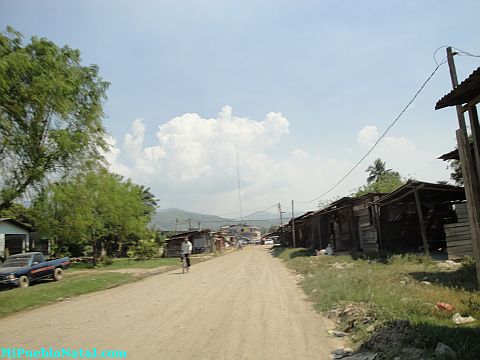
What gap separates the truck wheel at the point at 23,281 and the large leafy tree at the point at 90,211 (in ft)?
11.3

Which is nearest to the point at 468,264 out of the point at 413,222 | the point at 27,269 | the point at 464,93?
the point at 464,93

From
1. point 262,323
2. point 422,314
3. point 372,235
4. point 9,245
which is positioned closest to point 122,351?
point 262,323

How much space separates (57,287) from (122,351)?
10.4 m

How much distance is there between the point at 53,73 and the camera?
1502 centimetres

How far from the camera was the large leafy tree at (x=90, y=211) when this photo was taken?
856 inches

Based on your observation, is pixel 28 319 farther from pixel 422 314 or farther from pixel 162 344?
pixel 422 314

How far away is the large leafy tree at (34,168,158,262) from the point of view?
856 inches

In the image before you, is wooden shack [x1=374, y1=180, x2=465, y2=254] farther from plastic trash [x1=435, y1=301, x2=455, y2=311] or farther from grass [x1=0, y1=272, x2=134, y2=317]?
grass [x1=0, y1=272, x2=134, y2=317]

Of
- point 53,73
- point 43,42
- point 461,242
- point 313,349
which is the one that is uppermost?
point 43,42

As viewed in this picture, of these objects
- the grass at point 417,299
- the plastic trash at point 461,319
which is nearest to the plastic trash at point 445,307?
the grass at point 417,299

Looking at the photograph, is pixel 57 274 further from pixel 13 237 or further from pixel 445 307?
pixel 445 307

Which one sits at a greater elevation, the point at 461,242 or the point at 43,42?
the point at 43,42

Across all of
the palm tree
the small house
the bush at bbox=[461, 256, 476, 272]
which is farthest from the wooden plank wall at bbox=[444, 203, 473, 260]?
the palm tree

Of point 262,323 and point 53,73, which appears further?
point 53,73
